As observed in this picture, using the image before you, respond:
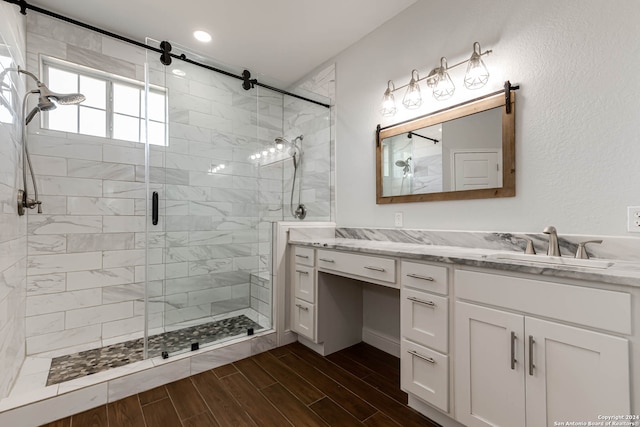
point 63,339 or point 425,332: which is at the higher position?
point 425,332

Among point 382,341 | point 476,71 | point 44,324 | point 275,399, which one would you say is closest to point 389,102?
point 476,71

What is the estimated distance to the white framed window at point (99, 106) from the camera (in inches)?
90.9

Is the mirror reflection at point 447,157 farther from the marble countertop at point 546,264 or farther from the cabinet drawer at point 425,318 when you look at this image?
the cabinet drawer at point 425,318

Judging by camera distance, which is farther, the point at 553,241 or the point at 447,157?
the point at 447,157

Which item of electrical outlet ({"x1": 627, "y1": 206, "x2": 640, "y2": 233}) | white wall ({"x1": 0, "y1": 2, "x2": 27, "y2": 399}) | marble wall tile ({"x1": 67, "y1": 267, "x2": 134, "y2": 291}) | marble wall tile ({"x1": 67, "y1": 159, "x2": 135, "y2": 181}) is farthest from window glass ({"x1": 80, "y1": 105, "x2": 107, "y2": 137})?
electrical outlet ({"x1": 627, "y1": 206, "x2": 640, "y2": 233})

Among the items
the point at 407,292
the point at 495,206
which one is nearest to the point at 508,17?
the point at 495,206

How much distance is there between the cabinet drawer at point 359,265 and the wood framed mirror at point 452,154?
2.11ft

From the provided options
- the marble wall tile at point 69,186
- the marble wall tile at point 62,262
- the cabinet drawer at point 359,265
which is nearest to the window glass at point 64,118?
the marble wall tile at point 69,186

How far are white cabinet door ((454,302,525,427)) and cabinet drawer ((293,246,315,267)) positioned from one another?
3.72 feet

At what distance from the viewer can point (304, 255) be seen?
228 centimetres

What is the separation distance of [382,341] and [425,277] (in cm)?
110

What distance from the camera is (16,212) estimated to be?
6.15 feet

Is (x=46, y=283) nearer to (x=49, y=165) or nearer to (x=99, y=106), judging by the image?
(x=49, y=165)

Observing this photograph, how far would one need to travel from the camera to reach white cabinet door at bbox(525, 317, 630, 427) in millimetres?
918
